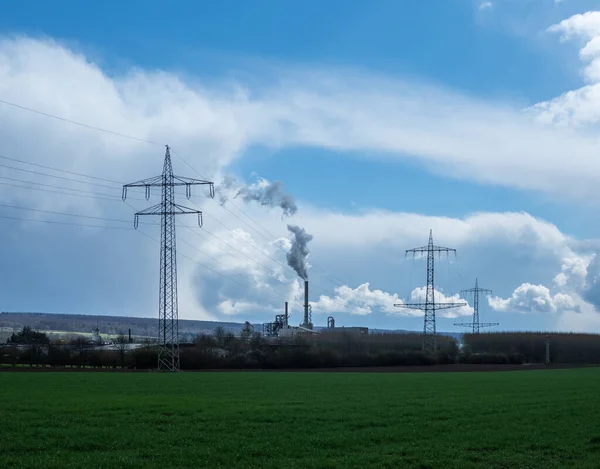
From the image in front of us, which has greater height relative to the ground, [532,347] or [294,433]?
[294,433]

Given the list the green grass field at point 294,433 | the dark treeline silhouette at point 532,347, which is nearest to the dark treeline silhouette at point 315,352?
the dark treeline silhouette at point 532,347

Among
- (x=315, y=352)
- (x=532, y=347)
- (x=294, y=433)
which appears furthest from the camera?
(x=532, y=347)

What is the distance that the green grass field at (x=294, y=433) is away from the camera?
17.1 m

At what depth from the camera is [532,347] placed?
121938 mm


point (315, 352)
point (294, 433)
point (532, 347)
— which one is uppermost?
point (294, 433)

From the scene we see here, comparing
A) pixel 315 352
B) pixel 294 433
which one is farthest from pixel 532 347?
pixel 294 433

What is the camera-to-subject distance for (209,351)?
92.2m

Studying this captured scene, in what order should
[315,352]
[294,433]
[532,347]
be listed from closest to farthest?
[294,433]
[315,352]
[532,347]

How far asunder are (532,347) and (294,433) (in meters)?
109

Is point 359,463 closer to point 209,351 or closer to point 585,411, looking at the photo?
point 585,411

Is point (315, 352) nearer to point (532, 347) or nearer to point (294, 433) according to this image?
point (532, 347)

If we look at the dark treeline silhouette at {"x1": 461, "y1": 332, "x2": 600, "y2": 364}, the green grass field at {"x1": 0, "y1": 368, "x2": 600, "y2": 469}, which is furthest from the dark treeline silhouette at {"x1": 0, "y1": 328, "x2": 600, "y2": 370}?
the green grass field at {"x1": 0, "y1": 368, "x2": 600, "y2": 469}

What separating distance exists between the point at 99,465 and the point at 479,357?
102 metres

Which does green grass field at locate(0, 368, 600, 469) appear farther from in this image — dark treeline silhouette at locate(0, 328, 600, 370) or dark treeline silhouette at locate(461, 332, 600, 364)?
dark treeline silhouette at locate(461, 332, 600, 364)
